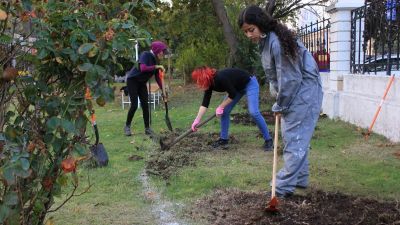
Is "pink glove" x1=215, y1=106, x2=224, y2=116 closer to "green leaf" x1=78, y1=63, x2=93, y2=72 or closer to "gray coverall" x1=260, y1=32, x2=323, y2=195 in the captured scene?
"gray coverall" x1=260, y1=32, x2=323, y2=195

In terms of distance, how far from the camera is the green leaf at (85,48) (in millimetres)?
2465

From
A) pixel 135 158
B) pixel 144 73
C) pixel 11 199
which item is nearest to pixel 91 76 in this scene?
pixel 11 199

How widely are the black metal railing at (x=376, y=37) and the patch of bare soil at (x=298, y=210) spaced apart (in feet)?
13.5

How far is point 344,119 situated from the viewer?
10180 millimetres

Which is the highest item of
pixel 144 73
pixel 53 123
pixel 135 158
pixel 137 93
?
pixel 144 73

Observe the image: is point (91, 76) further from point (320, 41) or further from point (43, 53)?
point (320, 41)

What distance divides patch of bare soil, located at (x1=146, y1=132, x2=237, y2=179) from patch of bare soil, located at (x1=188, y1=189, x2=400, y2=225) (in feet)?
4.54

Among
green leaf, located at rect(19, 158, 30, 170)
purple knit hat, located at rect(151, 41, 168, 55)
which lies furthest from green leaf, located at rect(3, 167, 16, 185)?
purple knit hat, located at rect(151, 41, 168, 55)

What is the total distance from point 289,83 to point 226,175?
5.62 feet

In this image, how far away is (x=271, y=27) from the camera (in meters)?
4.66

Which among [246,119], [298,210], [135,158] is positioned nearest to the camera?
[298,210]

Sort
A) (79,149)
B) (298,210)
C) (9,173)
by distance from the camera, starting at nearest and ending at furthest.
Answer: (9,173)
(79,149)
(298,210)

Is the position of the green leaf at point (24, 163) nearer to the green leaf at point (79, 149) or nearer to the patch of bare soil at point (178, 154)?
the green leaf at point (79, 149)

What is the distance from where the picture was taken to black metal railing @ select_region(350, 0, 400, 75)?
8125 mm
